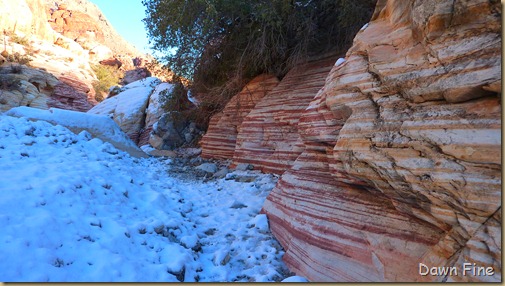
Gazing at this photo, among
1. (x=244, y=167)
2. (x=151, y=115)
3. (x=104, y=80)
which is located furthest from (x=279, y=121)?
(x=104, y=80)

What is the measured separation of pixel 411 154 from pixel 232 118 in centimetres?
644

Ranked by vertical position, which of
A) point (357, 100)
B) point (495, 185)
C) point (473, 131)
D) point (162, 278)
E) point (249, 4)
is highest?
point (249, 4)

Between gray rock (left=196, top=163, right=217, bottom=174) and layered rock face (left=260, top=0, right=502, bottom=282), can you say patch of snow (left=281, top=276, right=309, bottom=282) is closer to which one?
layered rock face (left=260, top=0, right=502, bottom=282)

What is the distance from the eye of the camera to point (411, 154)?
7.02 feet

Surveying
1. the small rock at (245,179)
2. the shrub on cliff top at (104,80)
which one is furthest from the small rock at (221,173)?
the shrub on cliff top at (104,80)

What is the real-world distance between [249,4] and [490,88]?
19.2 ft

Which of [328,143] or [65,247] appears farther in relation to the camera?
[328,143]

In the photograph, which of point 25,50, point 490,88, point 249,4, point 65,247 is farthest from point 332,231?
point 25,50

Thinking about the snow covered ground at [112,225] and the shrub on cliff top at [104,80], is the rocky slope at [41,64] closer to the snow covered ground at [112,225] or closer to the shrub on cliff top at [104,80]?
the shrub on cliff top at [104,80]

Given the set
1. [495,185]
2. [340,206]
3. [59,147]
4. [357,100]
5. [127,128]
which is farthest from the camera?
[127,128]

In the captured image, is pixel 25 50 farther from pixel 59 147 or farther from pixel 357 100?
pixel 357 100

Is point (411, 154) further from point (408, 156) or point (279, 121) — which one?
point (279, 121)

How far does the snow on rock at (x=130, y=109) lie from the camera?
469 inches

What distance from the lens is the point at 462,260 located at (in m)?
1.76
